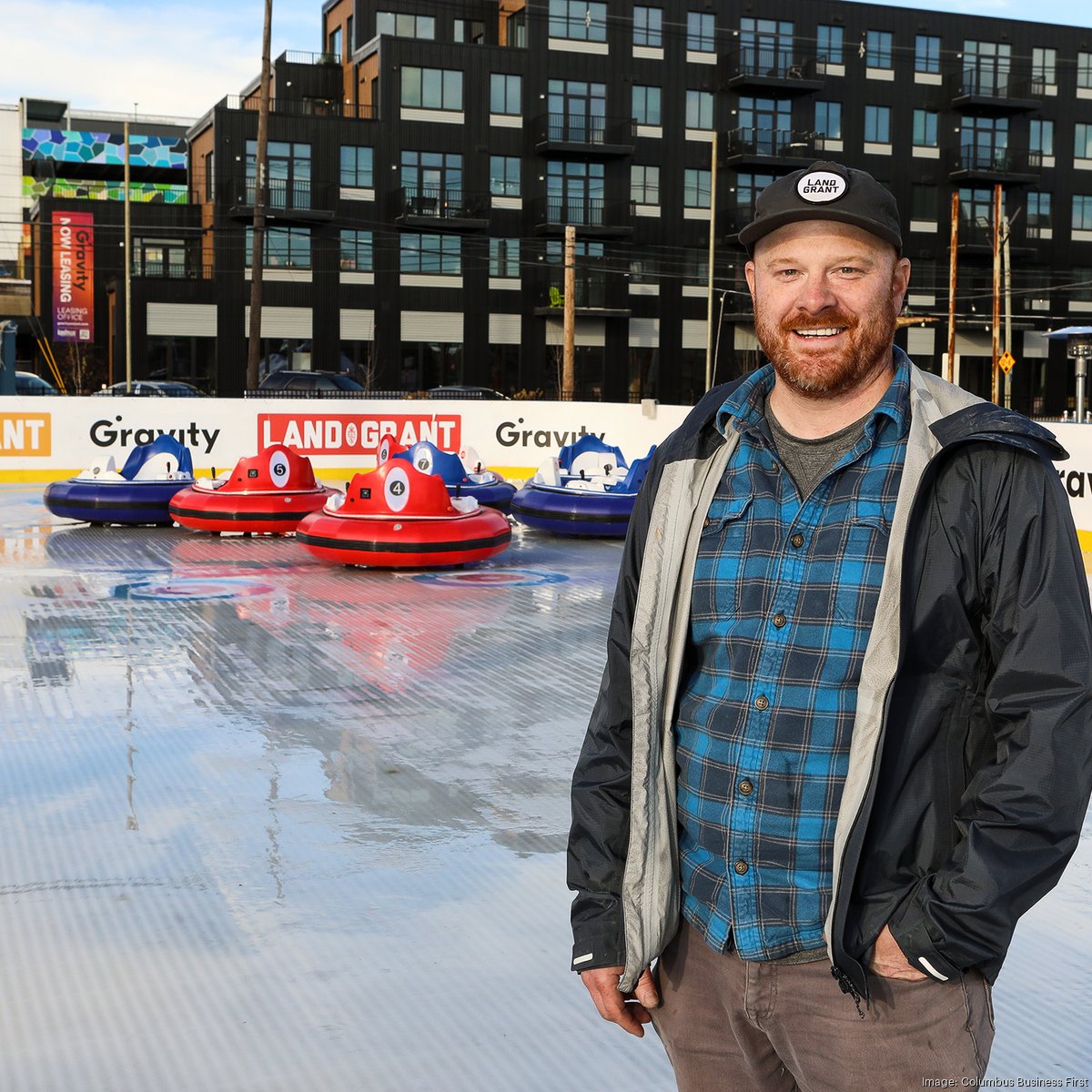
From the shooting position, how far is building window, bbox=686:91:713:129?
5416 centimetres

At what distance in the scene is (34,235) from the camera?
54125mm

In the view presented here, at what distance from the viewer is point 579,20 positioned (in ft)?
172

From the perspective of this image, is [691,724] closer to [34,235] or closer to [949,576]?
[949,576]

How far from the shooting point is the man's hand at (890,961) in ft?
7.10

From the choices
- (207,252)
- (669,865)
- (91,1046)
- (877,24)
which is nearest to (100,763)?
(91,1046)

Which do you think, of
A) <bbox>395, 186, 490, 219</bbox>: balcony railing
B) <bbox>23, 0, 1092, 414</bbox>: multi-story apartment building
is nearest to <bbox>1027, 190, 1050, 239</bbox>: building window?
<bbox>23, 0, 1092, 414</bbox>: multi-story apartment building

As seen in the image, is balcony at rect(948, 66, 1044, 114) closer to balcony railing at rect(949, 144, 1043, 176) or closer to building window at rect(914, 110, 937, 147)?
building window at rect(914, 110, 937, 147)

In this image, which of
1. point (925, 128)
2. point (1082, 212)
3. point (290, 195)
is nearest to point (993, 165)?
point (925, 128)

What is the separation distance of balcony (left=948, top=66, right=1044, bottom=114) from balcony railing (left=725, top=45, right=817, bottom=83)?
6.17m

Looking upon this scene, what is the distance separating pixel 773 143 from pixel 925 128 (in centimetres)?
692

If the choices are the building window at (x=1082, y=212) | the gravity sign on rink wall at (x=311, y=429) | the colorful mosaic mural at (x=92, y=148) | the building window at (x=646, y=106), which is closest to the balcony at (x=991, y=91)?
the building window at (x=1082, y=212)

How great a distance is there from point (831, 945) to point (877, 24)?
2319 inches

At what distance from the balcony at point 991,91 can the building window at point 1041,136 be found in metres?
1.08

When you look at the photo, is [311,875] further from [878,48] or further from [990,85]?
[990,85]
